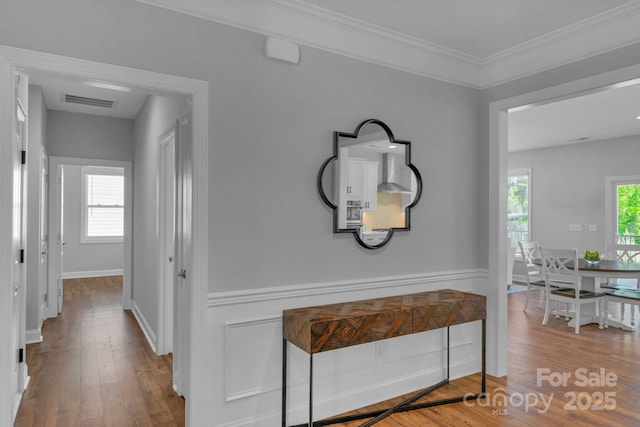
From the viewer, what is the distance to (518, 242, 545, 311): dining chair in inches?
226

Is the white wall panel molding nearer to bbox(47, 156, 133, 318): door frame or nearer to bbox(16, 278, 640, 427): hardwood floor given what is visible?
Result: bbox(16, 278, 640, 427): hardwood floor

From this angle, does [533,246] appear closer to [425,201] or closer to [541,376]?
[541,376]

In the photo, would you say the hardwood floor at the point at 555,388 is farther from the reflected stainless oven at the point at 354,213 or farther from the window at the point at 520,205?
the window at the point at 520,205

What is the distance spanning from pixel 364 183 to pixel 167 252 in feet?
6.79

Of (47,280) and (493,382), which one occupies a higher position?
(47,280)

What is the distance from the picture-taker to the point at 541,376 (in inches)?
135

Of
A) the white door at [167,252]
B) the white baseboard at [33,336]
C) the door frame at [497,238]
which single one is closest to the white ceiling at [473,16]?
the door frame at [497,238]

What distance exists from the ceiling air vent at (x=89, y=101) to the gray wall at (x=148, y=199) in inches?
15.1

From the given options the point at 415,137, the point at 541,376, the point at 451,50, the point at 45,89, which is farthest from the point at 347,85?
the point at 45,89

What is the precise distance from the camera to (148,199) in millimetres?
4641

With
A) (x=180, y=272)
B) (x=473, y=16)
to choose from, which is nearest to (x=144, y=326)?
(x=180, y=272)

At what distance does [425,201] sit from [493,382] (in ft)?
5.11

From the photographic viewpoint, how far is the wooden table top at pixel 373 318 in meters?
2.28

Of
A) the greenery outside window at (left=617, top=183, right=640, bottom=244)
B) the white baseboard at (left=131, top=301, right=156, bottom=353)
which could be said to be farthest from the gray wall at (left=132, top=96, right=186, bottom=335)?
the greenery outside window at (left=617, top=183, right=640, bottom=244)
